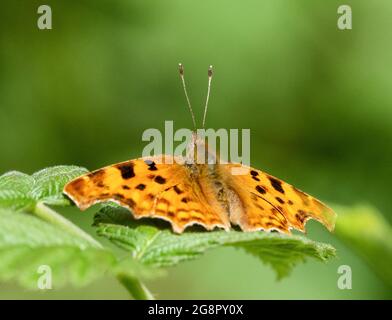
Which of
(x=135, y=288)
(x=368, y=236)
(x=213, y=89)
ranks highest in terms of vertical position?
(x=213, y=89)

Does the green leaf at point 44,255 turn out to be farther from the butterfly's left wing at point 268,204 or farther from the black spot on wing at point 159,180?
the butterfly's left wing at point 268,204

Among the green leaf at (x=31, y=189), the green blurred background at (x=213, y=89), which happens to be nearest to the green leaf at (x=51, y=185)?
the green leaf at (x=31, y=189)

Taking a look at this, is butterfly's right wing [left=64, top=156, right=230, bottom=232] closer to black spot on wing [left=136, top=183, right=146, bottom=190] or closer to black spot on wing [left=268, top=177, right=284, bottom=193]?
black spot on wing [left=136, top=183, right=146, bottom=190]

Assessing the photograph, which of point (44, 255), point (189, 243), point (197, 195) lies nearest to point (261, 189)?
point (197, 195)

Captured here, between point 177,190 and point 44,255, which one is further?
point 177,190

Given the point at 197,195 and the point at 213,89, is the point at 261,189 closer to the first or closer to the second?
the point at 197,195

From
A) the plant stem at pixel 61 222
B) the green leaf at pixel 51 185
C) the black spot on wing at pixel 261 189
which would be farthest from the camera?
the black spot on wing at pixel 261 189

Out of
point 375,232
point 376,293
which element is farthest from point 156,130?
point 375,232

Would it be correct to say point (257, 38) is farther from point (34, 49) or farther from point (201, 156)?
point (201, 156)
